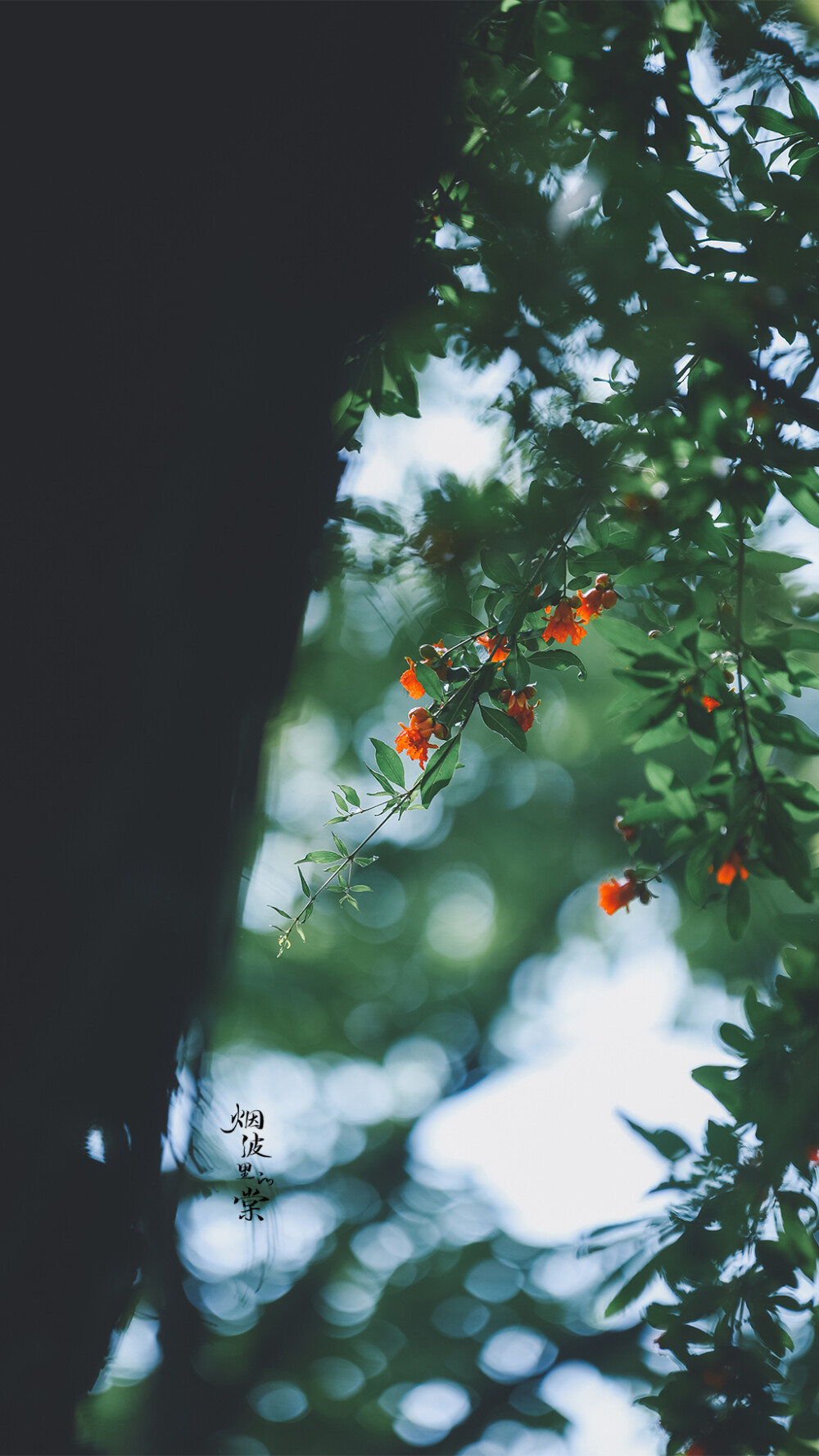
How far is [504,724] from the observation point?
121 cm

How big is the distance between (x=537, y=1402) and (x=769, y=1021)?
4.10 meters

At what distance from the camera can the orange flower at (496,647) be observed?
1.22m

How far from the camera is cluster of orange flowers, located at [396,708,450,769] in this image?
48.7 inches

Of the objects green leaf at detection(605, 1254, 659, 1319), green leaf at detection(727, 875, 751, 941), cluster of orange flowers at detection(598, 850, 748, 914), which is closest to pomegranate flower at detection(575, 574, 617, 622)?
cluster of orange flowers at detection(598, 850, 748, 914)

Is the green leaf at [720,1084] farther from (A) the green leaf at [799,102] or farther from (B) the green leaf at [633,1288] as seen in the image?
(A) the green leaf at [799,102]

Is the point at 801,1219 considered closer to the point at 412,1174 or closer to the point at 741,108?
the point at 741,108

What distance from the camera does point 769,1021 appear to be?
117 centimetres

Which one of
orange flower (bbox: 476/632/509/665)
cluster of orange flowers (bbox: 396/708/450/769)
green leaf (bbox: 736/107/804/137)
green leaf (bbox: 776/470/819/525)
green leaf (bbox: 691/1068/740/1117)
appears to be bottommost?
green leaf (bbox: 691/1068/740/1117)

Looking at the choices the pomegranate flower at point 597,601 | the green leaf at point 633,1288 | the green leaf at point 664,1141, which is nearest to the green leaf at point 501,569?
the pomegranate flower at point 597,601

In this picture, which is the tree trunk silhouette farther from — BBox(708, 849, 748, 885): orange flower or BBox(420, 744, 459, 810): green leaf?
BBox(708, 849, 748, 885): orange flower

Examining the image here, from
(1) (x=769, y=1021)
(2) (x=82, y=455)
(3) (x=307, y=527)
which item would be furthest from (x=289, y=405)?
(1) (x=769, y=1021)

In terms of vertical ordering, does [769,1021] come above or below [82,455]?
below

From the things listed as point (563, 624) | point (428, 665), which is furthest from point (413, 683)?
point (563, 624)

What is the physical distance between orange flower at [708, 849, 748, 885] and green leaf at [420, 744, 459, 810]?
16.1 inches
